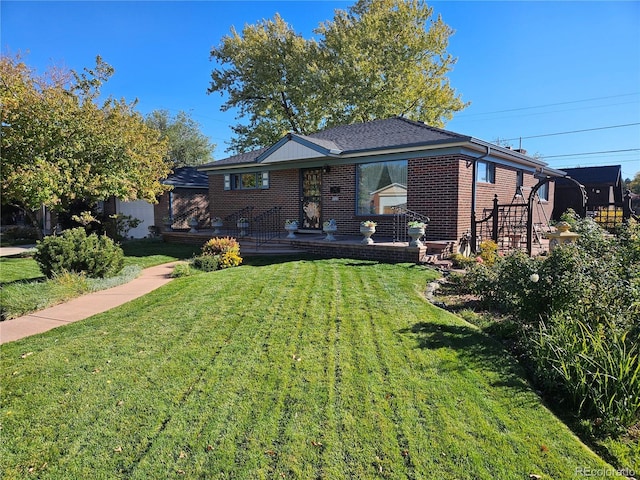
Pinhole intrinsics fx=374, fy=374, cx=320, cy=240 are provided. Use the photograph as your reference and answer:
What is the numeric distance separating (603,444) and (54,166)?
462 inches

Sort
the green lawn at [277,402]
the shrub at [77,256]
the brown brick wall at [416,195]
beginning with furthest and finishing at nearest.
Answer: the brown brick wall at [416,195]
the shrub at [77,256]
the green lawn at [277,402]

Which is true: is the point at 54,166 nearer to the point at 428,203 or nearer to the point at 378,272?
the point at 378,272

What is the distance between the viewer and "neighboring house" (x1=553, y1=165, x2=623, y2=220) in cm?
2170

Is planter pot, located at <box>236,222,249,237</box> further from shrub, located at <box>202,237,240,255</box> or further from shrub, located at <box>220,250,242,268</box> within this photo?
shrub, located at <box>220,250,242,268</box>

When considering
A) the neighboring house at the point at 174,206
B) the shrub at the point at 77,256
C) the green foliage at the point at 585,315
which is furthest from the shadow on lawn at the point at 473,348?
the neighboring house at the point at 174,206

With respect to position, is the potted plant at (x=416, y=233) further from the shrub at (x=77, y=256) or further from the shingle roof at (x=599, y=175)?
the shingle roof at (x=599, y=175)

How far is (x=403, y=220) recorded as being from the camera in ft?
36.0

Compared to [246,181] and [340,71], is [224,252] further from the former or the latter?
[340,71]

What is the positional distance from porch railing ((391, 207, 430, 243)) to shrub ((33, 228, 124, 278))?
7.14 m

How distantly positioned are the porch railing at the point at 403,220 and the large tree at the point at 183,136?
88.2 feet

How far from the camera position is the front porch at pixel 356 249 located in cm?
912

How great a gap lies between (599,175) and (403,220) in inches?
790

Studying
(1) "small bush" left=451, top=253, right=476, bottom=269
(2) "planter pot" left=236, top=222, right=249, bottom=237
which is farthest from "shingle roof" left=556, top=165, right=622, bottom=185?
(2) "planter pot" left=236, top=222, right=249, bottom=237

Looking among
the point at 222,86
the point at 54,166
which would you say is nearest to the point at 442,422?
the point at 54,166
